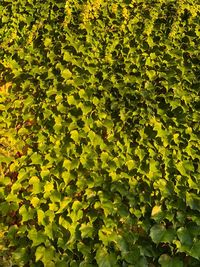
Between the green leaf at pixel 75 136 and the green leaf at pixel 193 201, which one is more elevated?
the green leaf at pixel 75 136

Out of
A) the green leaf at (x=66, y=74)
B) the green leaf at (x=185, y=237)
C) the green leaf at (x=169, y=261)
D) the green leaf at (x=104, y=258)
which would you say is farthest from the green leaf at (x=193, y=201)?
the green leaf at (x=66, y=74)

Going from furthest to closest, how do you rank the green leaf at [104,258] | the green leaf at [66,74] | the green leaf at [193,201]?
1. the green leaf at [66,74]
2. the green leaf at [193,201]
3. the green leaf at [104,258]

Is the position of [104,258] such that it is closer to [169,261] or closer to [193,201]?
[169,261]

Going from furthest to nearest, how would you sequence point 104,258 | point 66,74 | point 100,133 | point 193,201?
point 66,74 < point 100,133 < point 193,201 < point 104,258

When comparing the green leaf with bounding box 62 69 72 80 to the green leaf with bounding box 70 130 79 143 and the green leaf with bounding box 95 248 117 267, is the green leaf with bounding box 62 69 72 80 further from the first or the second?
the green leaf with bounding box 95 248 117 267

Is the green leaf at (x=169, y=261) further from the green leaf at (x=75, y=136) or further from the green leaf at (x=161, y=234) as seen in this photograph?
the green leaf at (x=75, y=136)

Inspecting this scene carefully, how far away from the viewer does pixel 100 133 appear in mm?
3699

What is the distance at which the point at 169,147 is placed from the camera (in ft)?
12.0

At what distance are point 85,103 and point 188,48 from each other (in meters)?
0.96

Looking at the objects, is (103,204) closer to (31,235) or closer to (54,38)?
(31,235)

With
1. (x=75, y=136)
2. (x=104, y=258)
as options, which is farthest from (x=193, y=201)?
(x=75, y=136)

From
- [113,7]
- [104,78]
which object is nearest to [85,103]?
[104,78]

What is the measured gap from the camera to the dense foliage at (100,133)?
3.49 meters

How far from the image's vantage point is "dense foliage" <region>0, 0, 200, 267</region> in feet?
11.5
